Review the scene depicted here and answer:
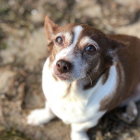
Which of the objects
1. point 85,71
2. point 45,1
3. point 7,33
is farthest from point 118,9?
point 85,71

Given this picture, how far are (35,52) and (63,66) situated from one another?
5.13ft

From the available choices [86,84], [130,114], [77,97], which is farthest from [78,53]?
[130,114]

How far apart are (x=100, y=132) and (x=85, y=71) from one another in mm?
993

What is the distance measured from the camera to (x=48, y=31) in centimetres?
327

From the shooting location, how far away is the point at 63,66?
2.87m

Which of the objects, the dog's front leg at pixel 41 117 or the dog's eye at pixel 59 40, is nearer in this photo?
the dog's eye at pixel 59 40

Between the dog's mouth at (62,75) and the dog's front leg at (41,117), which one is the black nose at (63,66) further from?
the dog's front leg at (41,117)

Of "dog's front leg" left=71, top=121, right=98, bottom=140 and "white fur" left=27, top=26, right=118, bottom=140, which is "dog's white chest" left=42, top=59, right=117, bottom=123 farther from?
"dog's front leg" left=71, top=121, right=98, bottom=140

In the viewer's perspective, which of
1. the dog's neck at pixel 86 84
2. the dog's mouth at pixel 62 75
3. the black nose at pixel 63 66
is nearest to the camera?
the black nose at pixel 63 66

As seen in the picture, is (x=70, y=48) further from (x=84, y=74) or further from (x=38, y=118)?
(x=38, y=118)

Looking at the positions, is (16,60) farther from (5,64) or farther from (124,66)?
(124,66)

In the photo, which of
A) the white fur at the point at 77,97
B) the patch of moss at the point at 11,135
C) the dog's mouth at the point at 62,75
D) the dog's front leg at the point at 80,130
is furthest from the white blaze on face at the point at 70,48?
the patch of moss at the point at 11,135

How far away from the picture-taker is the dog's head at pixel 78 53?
9.61ft

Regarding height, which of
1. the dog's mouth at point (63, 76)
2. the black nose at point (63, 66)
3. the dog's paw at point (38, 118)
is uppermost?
the black nose at point (63, 66)
